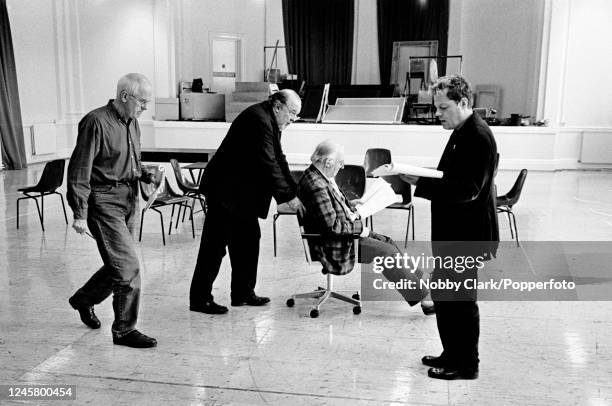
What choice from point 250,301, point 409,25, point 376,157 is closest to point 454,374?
point 250,301

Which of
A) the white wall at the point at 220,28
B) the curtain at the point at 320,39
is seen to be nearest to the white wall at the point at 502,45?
the curtain at the point at 320,39

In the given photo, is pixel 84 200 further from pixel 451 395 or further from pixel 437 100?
pixel 451 395

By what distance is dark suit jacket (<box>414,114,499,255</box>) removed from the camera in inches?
107

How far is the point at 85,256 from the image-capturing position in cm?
551

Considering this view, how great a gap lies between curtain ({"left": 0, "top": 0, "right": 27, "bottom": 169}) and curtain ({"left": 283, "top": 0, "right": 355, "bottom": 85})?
7.10 m

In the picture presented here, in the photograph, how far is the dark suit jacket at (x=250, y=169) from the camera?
12.2 feet

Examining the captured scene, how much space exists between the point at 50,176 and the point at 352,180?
335 centimetres

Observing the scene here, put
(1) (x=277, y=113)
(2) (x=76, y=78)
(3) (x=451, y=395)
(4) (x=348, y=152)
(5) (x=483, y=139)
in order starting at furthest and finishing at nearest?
(2) (x=76, y=78) < (4) (x=348, y=152) < (1) (x=277, y=113) < (3) (x=451, y=395) < (5) (x=483, y=139)

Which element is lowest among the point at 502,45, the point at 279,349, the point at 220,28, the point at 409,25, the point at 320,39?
the point at 279,349

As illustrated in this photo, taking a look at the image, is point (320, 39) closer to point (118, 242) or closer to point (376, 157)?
point (376, 157)

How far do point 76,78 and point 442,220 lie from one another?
12.3 metres

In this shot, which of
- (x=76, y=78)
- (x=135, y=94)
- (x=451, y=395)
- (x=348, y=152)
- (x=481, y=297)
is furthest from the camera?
(x=76, y=78)


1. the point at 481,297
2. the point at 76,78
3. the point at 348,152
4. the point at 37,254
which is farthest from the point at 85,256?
the point at 76,78

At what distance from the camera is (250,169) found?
3803 millimetres
